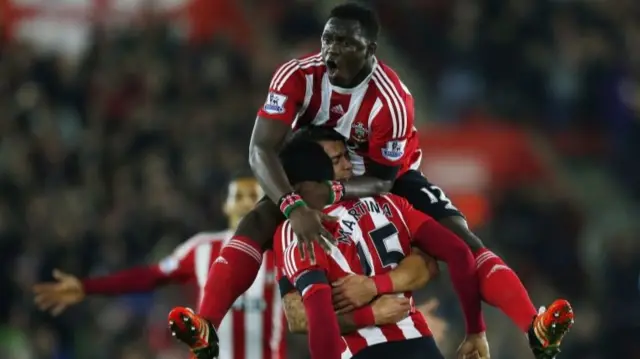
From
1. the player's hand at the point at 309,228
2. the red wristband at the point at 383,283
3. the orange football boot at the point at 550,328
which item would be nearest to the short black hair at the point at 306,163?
the player's hand at the point at 309,228

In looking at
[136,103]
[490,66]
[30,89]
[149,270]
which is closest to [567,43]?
[490,66]

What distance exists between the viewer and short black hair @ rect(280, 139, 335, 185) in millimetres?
5016

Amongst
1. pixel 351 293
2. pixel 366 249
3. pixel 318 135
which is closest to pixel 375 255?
pixel 366 249

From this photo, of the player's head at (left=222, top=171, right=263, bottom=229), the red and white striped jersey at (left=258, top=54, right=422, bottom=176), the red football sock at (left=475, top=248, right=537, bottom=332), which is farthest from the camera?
the player's head at (left=222, top=171, right=263, bottom=229)

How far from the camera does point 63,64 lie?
9969 millimetres

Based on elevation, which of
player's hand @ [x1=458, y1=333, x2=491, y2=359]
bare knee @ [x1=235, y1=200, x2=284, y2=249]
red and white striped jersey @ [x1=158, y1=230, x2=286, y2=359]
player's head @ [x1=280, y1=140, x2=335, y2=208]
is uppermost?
player's head @ [x1=280, y1=140, x2=335, y2=208]

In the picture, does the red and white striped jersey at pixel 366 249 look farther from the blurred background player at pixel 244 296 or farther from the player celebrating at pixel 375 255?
the blurred background player at pixel 244 296

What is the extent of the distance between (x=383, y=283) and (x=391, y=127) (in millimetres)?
599

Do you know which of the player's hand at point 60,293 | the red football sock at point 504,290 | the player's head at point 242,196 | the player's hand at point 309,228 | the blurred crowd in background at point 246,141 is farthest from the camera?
the blurred crowd in background at point 246,141

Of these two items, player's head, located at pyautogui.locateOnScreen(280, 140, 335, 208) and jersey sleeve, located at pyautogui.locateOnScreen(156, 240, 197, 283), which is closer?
player's head, located at pyautogui.locateOnScreen(280, 140, 335, 208)

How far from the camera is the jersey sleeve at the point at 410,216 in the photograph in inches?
198

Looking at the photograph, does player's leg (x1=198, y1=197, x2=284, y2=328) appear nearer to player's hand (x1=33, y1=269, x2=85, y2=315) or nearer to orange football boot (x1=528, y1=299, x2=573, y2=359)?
orange football boot (x1=528, y1=299, x2=573, y2=359)

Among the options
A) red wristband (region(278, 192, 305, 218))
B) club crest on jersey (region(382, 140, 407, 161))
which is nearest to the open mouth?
club crest on jersey (region(382, 140, 407, 161))

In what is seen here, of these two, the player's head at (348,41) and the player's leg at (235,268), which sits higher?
the player's head at (348,41)
